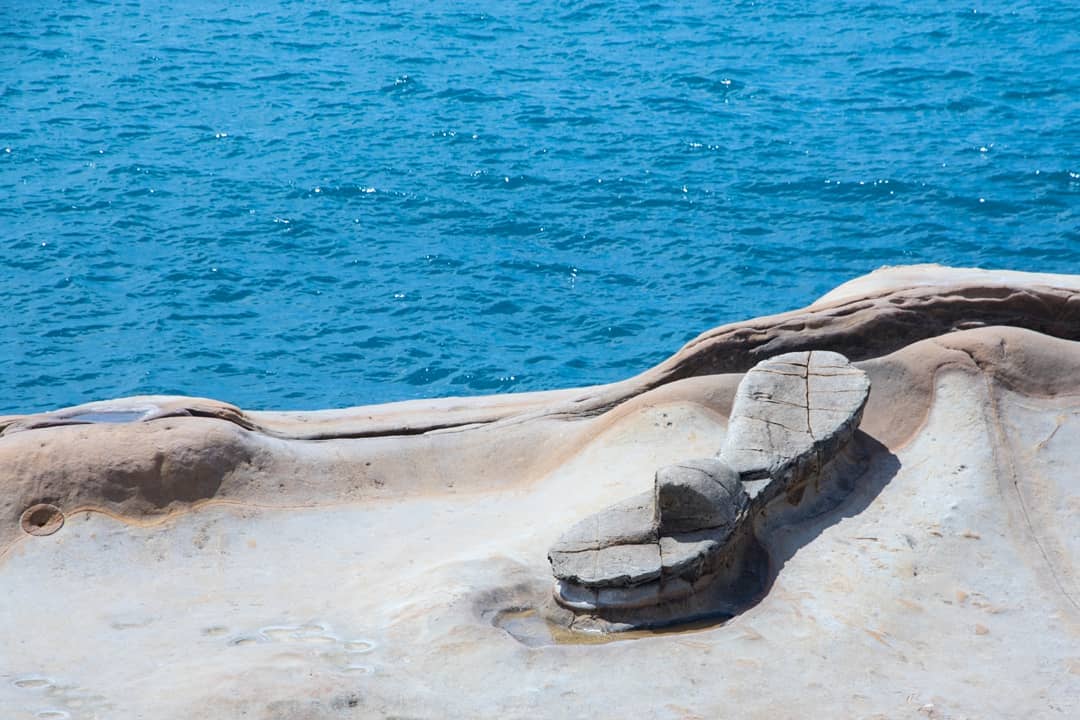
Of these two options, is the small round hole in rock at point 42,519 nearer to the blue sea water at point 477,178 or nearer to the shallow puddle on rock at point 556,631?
the shallow puddle on rock at point 556,631

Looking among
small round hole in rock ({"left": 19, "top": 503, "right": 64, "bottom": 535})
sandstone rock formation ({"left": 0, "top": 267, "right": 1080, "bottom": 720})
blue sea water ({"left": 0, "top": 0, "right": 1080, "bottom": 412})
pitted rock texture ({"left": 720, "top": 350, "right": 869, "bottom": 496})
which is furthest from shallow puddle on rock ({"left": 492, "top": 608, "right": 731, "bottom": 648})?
blue sea water ({"left": 0, "top": 0, "right": 1080, "bottom": 412})

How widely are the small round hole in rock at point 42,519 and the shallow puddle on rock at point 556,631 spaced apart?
2.24m

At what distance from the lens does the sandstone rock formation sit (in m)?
4.48

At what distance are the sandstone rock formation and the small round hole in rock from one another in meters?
0.01

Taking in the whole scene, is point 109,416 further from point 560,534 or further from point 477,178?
point 477,178

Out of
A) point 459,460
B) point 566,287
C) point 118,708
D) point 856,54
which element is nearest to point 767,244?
point 566,287

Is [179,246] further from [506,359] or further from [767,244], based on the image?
[767,244]

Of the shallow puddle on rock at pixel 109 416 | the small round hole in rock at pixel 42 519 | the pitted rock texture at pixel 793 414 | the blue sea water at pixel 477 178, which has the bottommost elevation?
the blue sea water at pixel 477 178

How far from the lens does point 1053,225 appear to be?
12.4m

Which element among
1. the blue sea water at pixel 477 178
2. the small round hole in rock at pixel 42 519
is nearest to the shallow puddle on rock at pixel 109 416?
the small round hole in rock at pixel 42 519

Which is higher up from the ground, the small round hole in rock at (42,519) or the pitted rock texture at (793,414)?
the pitted rock texture at (793,414)

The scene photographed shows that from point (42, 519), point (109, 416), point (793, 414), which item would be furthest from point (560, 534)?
point (109, 416)

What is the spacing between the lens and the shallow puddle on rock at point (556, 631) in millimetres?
4852

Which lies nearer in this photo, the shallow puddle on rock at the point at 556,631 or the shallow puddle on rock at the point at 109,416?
the shallow puddle on rock at the point at 556,631
